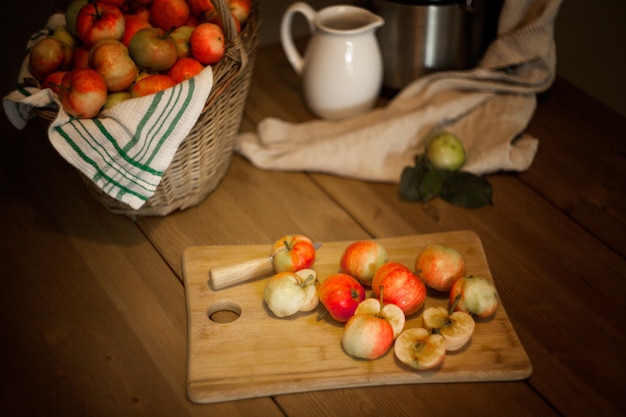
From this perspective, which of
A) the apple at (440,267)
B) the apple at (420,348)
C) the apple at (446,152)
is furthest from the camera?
the apple at (446,152)

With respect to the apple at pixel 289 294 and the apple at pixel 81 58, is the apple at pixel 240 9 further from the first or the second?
the apple at pixel 289 294

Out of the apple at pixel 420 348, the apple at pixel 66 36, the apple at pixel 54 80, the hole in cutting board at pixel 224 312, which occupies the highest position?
the apple at pixel 66 36

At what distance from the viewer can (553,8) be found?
129cm

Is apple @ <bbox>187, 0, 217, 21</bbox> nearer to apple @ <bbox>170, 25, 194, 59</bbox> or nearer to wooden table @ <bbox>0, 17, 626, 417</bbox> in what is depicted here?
apple @ <bbox>170, 25, 194, 59</bbox>

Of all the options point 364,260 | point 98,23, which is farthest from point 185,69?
point 364,260

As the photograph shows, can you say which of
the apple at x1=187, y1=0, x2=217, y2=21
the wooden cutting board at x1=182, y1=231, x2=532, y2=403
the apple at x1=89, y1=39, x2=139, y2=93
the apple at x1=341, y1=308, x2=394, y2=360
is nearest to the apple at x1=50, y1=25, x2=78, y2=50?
the apple at x1=89, y1=39, x2=139, y2=93

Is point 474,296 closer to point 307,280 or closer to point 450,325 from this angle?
point 450,325

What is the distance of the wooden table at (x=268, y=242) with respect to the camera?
91 centimetres

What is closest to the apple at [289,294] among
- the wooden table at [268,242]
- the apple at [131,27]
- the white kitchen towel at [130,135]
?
the wooden table at [268,242]

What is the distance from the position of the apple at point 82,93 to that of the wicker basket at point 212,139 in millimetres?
38

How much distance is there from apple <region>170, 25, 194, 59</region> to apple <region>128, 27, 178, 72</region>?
1.3 inches

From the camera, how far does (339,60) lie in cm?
131

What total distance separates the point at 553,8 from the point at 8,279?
3.55 feet

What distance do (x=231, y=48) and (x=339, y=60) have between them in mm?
276
